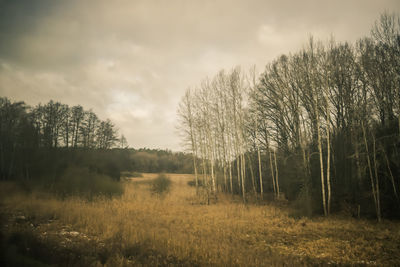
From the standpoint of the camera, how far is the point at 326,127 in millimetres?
12914

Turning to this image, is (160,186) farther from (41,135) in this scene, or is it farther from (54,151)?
(41,135)

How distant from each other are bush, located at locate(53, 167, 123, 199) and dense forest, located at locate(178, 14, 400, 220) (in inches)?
319

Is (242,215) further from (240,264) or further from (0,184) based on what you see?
(0,184)

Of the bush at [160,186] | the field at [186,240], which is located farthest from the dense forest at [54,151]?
the bush at [160,186]

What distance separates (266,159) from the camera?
71.1ft

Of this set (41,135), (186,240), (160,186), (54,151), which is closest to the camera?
(186,240)

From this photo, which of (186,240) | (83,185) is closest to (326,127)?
(186,240)

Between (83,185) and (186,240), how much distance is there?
1096cm

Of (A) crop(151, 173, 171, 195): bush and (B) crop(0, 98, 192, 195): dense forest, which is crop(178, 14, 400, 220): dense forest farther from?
(B) crop(0, 98, 192, 195): dense forest

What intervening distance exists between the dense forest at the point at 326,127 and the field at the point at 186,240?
2.21 m

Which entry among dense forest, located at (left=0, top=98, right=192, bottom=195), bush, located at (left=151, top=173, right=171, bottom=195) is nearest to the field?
dense forest, located at (left=0, top=98, right=192, bottom=195)

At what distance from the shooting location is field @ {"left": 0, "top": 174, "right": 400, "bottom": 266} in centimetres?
447

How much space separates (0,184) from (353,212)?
1562 centimetres

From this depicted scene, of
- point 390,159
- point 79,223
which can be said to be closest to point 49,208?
point 79,223
